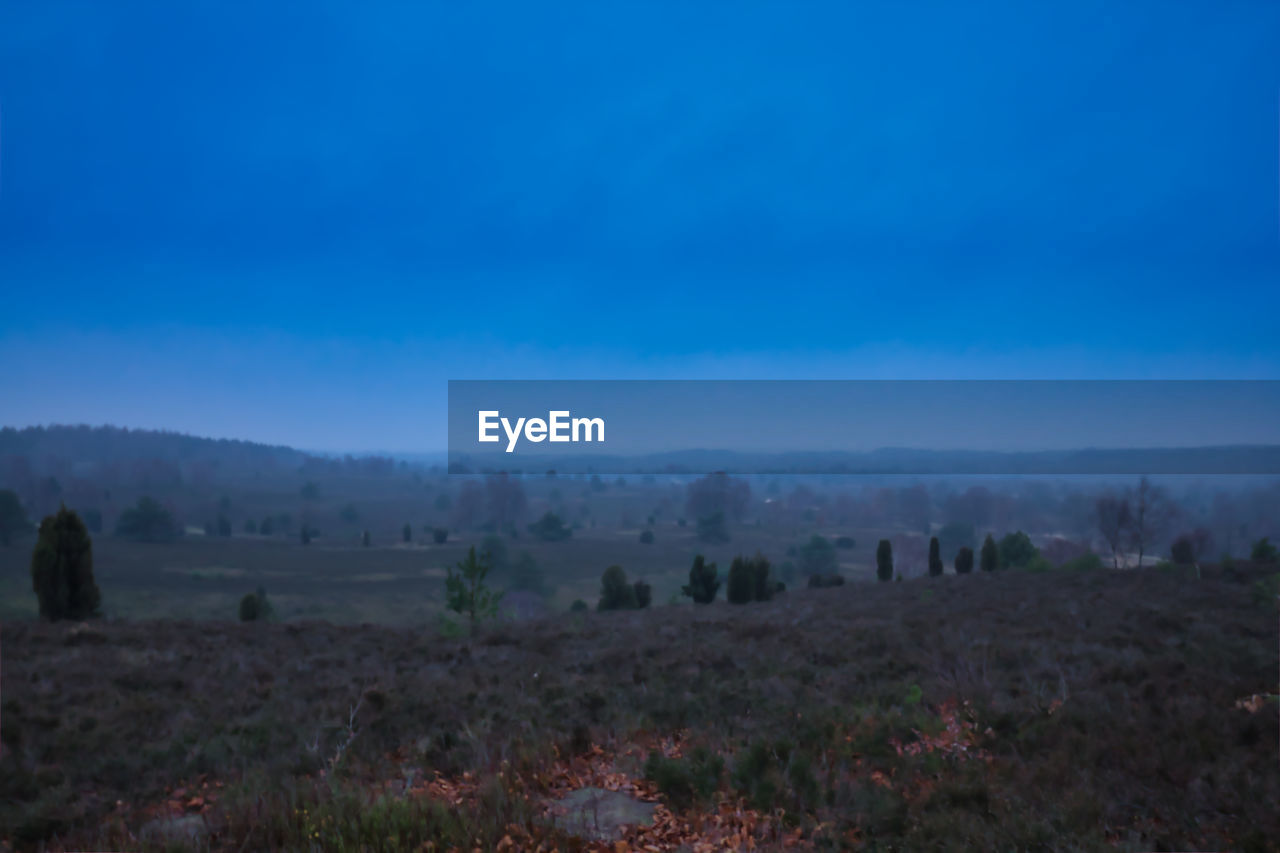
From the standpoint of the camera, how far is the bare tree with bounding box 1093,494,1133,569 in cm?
4028

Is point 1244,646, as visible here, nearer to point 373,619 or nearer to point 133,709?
point 133,709

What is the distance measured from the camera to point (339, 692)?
1178 centimetres

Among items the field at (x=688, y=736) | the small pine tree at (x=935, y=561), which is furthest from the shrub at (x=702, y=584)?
the field at (x=688, y=736)

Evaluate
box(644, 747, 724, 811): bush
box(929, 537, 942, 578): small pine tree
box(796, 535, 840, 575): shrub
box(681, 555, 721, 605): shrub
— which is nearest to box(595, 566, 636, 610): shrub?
box(681, 555, 721, 605): shrub

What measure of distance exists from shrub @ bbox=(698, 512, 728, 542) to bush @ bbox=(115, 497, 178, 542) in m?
68.8

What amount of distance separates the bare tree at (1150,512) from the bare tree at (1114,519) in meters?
0.52

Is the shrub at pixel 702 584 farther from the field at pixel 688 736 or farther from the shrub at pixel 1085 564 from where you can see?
the field at pixel 688 736

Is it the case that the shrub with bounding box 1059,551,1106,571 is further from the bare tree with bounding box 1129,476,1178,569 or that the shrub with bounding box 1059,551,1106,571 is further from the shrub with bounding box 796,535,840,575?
the shrub with bounding box 796,535,840,575

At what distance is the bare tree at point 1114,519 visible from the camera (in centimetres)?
4028

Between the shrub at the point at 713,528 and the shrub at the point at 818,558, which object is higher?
the shrub at the point at 713,528

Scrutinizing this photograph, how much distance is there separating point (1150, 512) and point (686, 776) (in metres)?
46.4

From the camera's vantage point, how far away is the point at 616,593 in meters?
37.6

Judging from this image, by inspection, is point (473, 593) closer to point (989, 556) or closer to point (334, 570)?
point (989, 556)

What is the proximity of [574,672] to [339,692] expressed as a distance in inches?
183
